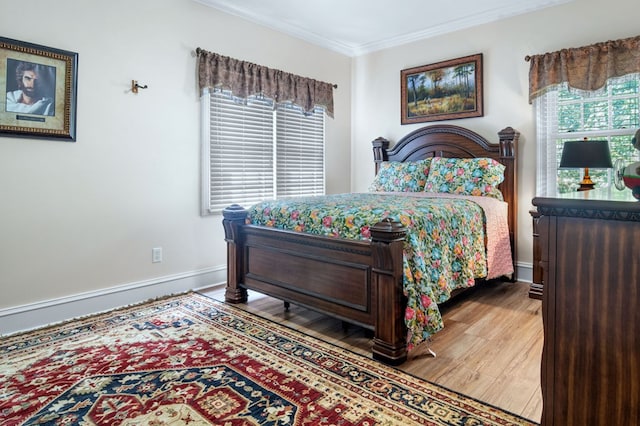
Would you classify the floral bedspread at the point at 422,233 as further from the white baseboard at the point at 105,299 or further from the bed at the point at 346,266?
the white baseboard at the point at 105,299

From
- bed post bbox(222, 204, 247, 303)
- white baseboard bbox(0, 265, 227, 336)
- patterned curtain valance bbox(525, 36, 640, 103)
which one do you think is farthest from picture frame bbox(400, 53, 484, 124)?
white baseboard bbox(0, 265, 227, 336)

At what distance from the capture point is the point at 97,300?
3.08 m

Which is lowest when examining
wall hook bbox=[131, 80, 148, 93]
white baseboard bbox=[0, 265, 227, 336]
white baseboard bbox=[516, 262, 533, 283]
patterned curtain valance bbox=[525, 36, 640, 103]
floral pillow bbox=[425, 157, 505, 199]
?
white baseboard bbox=[0, 265, 227, 336]

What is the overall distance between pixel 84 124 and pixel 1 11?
→ 2.65 feet

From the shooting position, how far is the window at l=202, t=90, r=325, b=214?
12.5ft

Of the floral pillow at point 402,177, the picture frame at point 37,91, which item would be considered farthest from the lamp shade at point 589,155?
the picture frame at point 37,91

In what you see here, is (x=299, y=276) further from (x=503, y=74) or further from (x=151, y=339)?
(x=503, y=74)

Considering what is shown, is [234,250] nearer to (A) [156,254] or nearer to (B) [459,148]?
(A) [156,254]

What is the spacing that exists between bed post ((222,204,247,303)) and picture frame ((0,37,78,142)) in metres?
1.25

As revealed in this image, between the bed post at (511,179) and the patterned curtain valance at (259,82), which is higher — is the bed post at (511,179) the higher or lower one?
the lower one

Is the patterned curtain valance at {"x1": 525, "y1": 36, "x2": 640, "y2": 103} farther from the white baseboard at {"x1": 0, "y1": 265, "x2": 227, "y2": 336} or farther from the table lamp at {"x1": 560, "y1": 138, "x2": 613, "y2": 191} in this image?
the white baseboard at {"x1": 0, "y1": 265, "x2": 227, "y2": 336}

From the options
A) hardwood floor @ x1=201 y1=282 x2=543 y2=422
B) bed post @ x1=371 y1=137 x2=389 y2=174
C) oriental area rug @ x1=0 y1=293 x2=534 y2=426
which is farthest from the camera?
bed post @ x1=371 y1=137 x2=389 y2=174

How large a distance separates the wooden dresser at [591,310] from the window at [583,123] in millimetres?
2839

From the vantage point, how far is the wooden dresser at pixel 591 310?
1.10 metres
